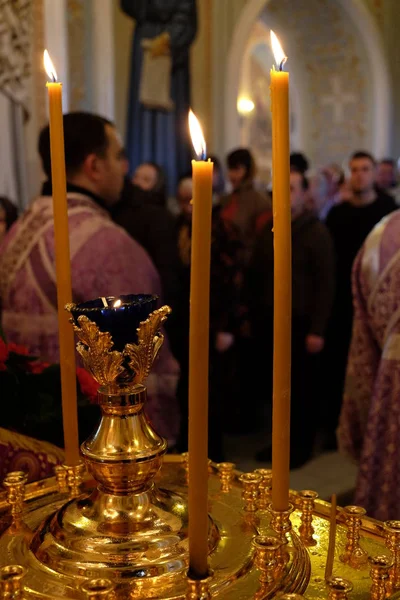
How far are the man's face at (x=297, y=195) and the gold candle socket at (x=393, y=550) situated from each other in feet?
9.30

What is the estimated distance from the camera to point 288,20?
7.72m

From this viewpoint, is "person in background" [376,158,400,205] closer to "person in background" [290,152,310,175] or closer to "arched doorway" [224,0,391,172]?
"person in background" [290,152,310,175]

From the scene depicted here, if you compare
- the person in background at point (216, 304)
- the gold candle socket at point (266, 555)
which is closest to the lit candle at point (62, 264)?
the gold candle socket at point (266, 555)

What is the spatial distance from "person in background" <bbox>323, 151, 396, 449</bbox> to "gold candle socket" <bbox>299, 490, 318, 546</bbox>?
3119 mm

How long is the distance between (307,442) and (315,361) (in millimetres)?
385

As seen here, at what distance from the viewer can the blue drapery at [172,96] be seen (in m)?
5.28

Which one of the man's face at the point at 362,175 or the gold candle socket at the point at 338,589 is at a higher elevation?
the man's face at the point at 362,175

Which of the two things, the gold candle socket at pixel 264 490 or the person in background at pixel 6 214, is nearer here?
the gold candle socket at pixel 264 490

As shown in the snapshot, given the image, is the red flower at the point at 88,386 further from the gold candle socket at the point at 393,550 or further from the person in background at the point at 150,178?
the person in background at the point at 150,178

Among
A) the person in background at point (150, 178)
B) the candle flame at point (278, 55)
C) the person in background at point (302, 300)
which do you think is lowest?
the person in background at point (302, 300)

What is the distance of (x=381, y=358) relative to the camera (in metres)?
1.89

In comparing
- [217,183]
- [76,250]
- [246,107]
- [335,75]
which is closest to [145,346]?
[76,250]

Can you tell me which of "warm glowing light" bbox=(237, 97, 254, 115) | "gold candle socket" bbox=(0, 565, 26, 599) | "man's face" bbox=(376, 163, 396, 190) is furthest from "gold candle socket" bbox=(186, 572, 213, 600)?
"warm glowing light" bbox=(237, 97, 254, 115)

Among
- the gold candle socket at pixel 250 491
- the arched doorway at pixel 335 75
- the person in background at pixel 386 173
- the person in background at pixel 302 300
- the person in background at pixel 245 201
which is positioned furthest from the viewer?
the arched doorway at pixel 335 75
